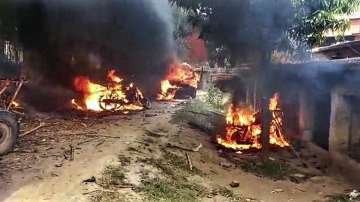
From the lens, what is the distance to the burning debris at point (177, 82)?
22.5 meters

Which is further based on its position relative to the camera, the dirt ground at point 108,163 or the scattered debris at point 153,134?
the scattered debris at point 153,134

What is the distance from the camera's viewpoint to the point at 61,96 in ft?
54.4

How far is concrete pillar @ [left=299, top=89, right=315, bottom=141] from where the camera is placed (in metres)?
12.5

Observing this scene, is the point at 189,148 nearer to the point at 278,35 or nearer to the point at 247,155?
the point at 247,155

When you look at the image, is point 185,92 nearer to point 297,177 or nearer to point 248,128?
point 248,128

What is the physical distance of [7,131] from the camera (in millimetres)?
9352

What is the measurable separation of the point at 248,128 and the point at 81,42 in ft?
30.5

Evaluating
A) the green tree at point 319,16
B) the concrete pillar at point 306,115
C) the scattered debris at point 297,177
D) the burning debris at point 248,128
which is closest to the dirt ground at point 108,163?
the scattered debris at point 297,177

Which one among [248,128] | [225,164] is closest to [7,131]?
[225,164]

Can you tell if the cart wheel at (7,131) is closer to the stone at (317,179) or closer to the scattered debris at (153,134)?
the scattered debris at (153,134)

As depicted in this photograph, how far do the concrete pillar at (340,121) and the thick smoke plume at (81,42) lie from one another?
10.7 metres

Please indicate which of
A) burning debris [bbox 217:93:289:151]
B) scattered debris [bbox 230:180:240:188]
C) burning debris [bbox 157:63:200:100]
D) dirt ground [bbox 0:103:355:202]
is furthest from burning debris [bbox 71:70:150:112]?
scattered debris [bbox 230:180:240:188]

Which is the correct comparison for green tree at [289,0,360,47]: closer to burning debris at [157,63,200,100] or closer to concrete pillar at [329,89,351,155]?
concrete pillar at [329,89,351,155]

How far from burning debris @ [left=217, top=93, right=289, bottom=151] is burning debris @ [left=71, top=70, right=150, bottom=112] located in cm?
494
